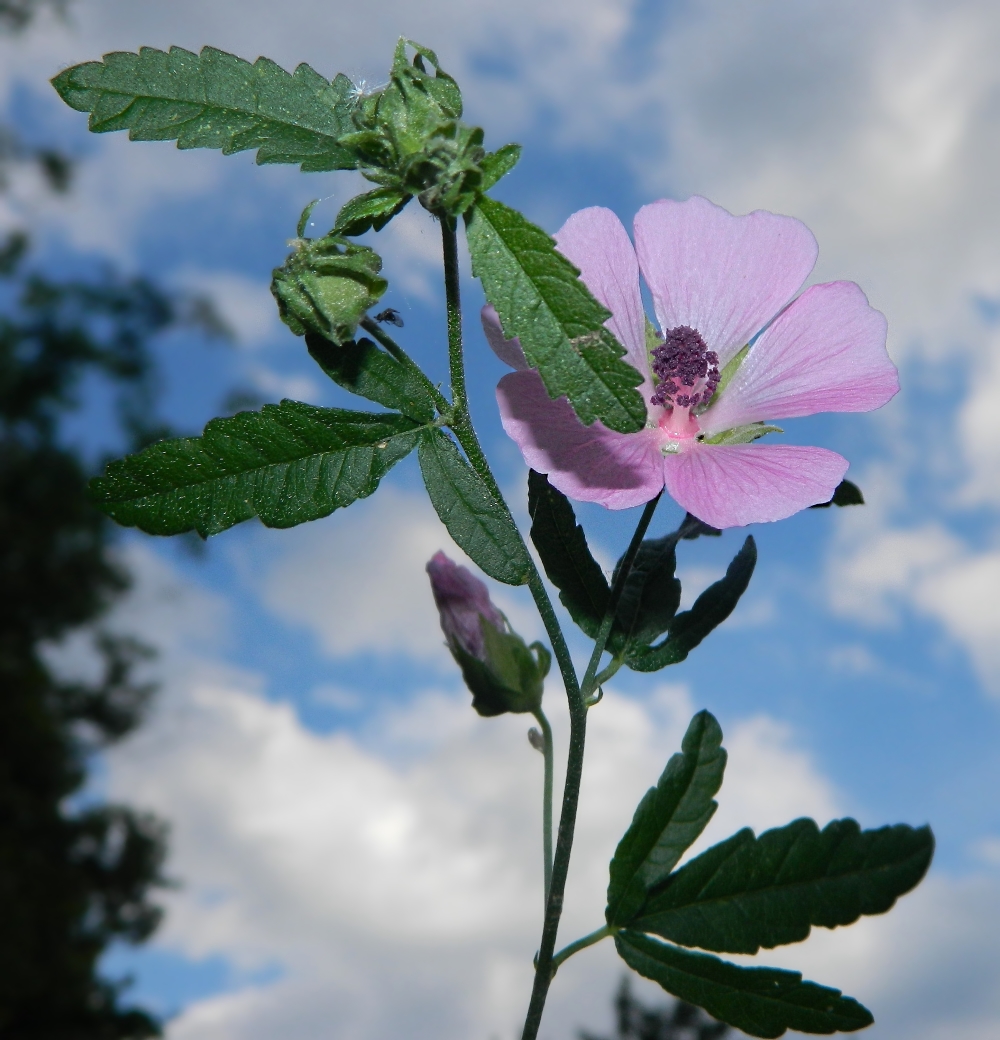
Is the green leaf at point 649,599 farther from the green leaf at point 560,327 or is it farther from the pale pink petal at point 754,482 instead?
the green leaf at point 560,327

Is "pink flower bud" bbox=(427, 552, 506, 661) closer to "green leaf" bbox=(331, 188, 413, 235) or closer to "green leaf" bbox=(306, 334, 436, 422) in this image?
"green leaf" bbox=(306, 334, 436, 422)

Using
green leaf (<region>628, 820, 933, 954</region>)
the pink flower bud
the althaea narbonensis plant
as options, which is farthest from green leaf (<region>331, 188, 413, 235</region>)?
green leaf (<region>628, 820, 933, 954</region>)

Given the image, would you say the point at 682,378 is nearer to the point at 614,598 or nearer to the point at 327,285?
the point at 614,598

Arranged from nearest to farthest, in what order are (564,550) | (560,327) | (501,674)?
(560,327), (564,550), (501,674)

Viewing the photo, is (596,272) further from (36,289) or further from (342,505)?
(36,289)

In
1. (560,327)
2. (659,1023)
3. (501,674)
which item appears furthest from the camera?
(659,1023)

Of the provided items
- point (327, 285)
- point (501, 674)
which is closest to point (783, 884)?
point (501, 674)
